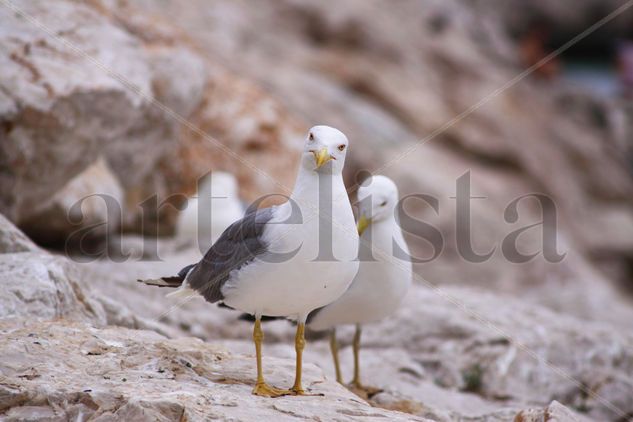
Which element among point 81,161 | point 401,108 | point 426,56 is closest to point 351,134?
point 401,108

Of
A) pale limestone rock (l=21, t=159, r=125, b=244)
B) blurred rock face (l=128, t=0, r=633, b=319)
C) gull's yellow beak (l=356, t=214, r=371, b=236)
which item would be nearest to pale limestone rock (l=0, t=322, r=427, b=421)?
gull's yellow beak (l=356, t=214, r=371, b=236)

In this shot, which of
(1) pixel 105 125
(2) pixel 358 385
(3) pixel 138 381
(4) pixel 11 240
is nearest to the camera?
(3) pixel 138 381

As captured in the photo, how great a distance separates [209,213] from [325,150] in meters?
4.82

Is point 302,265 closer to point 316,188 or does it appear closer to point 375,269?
point 316,188

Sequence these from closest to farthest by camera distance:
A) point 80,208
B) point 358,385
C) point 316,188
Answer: point 316,188
point 358,385
point 80,208

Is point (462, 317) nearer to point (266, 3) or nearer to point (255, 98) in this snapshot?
point (255, 98)

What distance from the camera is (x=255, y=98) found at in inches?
422

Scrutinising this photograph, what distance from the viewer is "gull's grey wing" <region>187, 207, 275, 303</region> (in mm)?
4035

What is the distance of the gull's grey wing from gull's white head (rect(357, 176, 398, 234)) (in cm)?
113

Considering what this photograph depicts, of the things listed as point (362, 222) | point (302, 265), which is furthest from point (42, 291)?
point (362, 222)

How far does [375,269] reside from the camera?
5215 mm

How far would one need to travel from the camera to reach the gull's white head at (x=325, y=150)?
3.92 metres

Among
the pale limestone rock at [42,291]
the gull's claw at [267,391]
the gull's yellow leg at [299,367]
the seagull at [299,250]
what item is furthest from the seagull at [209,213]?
the gull's claw at [267,391]

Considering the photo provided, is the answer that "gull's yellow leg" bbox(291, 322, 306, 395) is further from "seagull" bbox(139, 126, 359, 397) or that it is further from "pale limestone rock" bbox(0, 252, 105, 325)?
"pale limestone rock" bbox(0, 252, 105, 325)
